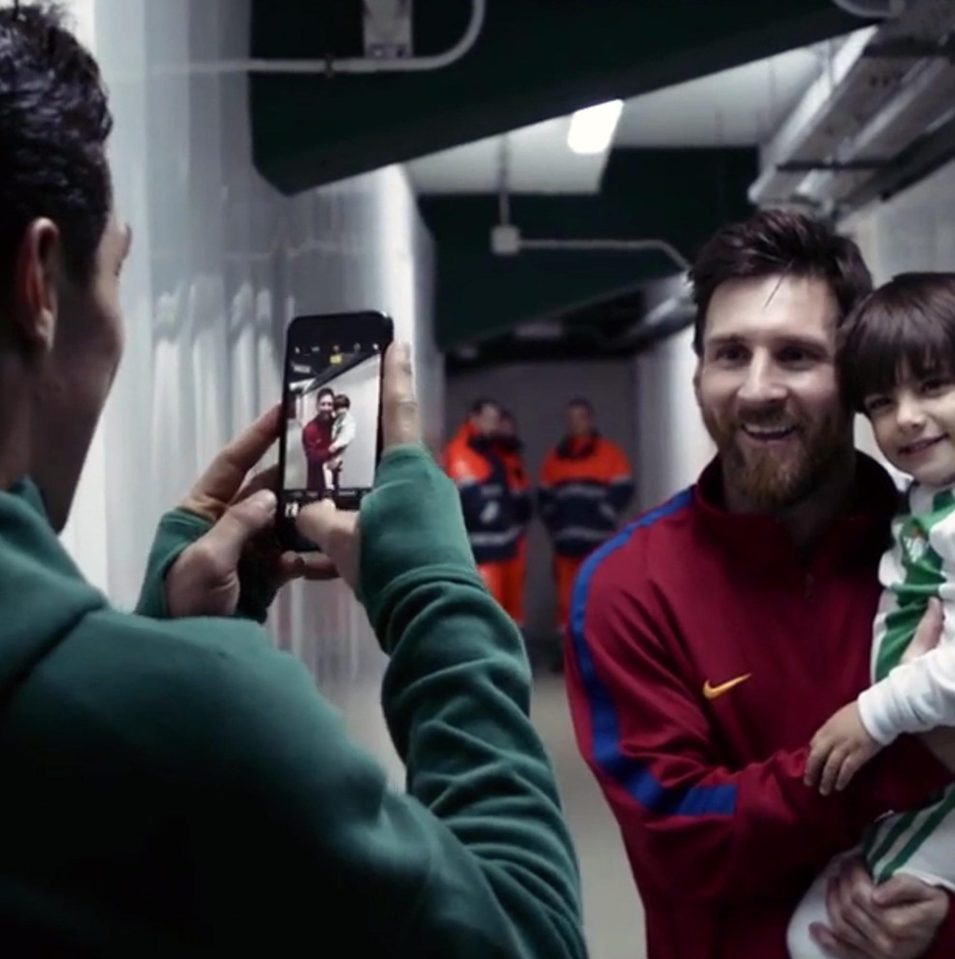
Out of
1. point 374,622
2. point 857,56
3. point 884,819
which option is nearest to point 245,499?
point 374,622

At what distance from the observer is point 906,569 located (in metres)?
1.29

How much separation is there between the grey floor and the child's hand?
1.32 metres

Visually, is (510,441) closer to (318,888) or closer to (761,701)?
(761,701)

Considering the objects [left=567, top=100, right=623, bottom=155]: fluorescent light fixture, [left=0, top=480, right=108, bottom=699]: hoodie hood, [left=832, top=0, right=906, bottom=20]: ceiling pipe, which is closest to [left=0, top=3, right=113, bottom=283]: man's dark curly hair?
[left=0, top=480, right=108, bottom=699]: hoodie hood

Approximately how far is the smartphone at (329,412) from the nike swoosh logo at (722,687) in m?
0.50

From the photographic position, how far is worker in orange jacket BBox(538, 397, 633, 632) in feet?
26.7

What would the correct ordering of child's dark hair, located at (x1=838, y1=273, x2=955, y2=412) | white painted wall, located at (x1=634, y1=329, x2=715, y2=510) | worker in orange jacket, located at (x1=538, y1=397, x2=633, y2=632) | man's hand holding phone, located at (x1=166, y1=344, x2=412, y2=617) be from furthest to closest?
worker in orange jacket, located at (x1=538, y1=397, x2=633, y2=632)
white painted wall, located at (x1=634, y1=329, x2=715, y2=510)
child's dark hair, located at (x1=838, y1=273, x2=955, y2=412)
man's hand holding phone, located at (x1=166, y1=344, x2=412, y2=617)

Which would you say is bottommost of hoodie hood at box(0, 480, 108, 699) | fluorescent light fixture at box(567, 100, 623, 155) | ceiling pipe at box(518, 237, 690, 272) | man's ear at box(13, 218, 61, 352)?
hoodie hood at box(0, 480, 108, 699)

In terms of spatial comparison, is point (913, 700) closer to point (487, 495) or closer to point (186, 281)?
point (186, 281)

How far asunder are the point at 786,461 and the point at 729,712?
25 cm

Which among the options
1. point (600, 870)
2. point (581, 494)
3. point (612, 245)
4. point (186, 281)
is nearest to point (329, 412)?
point (186, 281)

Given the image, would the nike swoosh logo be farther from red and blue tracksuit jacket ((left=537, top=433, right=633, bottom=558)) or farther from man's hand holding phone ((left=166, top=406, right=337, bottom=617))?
red and blue tracksuit jacket ((left=537, top=433, right=633, bottom=558))

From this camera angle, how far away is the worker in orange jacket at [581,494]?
8.13 metres

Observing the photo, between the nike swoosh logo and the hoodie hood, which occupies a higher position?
the hoodie hood
